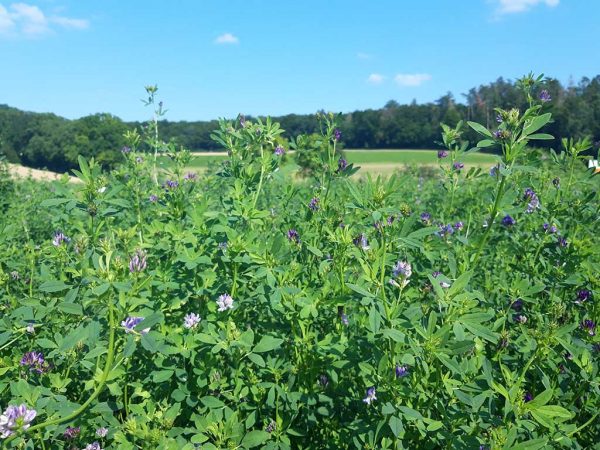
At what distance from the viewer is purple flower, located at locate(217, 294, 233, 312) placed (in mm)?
2043

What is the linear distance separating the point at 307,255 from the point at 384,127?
5931 cm

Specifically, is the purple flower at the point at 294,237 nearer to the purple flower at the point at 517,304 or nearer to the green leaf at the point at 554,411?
the purple flower at the point at 517,304

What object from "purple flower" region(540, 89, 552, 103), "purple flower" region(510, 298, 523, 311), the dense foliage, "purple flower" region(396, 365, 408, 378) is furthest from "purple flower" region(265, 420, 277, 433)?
"purple flower" region(540, 89, 552, 103)

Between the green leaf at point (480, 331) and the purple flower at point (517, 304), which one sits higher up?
the green leaf at point (480, 331)

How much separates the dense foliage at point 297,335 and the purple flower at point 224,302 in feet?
0.03

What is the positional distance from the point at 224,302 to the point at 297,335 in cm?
47

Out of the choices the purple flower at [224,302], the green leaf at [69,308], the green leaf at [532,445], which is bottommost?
the green leaf at [532,445]

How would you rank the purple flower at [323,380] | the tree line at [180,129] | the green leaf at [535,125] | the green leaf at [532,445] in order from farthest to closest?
the tree line at [180,129]
the purple flower at [323,380]
the green leaf at [535,125]
the green leaf at [532,445]

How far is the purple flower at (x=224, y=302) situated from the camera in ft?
6.70

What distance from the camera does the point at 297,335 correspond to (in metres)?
2.31

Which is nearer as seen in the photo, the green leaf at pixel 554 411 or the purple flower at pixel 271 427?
the green leaf at pixel 554 411

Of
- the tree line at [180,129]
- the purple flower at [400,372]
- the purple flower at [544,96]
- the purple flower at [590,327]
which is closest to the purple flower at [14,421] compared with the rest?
the purple flower at [400,372]

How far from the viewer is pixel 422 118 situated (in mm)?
55688

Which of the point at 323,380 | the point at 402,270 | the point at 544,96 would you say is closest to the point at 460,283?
the point at 402,270
